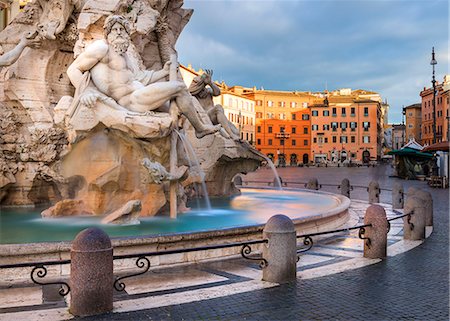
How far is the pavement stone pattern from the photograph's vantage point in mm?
4754

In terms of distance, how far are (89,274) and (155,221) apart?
437 centimetres

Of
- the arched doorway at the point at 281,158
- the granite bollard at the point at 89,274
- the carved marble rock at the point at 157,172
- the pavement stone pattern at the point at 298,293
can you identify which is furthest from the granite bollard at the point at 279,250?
the arched doorway at the point at 281,158

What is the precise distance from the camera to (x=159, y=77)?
9.95 meters

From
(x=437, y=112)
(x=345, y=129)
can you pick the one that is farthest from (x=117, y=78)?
(x=437, y=112)

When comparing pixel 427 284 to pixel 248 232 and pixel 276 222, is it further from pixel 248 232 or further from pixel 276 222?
pixel 248 232

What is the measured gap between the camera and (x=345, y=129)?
7969 cm

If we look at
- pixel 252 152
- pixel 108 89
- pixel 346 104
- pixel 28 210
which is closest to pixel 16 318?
pixel 108 89

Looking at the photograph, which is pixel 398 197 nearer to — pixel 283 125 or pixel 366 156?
pixel 366 156

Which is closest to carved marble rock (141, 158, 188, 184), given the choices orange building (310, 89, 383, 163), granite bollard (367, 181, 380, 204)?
granite bollard (367, 181, 380, 204)

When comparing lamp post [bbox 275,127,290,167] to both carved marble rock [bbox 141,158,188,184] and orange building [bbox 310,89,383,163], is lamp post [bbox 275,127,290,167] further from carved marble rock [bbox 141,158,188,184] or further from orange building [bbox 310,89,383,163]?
carved marble rock [bbox 141,158,188,184]

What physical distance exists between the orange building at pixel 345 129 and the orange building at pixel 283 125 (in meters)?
2.69

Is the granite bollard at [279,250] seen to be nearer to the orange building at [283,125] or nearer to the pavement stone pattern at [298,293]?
the pavement stone pattern at [298,293]

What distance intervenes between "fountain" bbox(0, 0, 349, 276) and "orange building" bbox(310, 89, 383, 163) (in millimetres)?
70042

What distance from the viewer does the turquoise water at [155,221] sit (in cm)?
769
